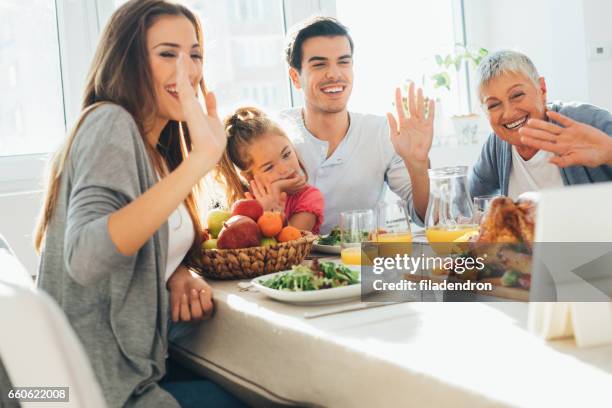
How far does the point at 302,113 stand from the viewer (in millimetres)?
2592

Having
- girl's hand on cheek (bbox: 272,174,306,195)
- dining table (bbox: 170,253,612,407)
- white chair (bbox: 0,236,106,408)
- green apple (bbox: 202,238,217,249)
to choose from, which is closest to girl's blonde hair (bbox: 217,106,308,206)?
girl's hand on cheek (bbox: 272,174,306,195)

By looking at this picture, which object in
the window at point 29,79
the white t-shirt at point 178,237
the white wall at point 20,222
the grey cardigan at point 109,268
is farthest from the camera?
the window at point 29,79

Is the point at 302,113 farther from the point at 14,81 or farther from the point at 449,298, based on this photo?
the point at 449,298

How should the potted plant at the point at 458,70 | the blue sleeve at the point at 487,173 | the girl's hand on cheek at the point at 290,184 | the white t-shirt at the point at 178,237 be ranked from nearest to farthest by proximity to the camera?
1. the white t-shirt at the point at 178,237
2. the girl's hand on cheek at the point at 290,184
3. the blue sleeve at the point at 487,173
4. the potted plant at the point at 458,70

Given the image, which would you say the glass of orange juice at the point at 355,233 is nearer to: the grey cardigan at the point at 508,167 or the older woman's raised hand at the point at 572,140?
the older woman's raised hand at the point at 572,140

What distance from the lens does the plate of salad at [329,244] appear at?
1.78m

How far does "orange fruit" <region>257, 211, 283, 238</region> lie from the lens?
1567 mm

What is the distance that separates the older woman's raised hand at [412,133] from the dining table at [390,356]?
0.90 metres

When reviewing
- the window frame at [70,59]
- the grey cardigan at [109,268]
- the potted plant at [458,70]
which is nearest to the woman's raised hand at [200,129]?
the grey cardigan at [109,268]

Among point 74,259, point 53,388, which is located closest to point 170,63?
point 74,259

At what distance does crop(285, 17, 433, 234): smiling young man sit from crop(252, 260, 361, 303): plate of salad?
1062 millimetres

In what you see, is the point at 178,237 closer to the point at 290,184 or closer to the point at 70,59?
the point at 290,184

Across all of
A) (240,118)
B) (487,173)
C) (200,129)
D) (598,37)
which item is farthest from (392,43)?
(200,129)

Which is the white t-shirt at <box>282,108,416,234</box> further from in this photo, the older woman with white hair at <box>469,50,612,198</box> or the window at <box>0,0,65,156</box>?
the window at <box>0,0,65,156</box>
